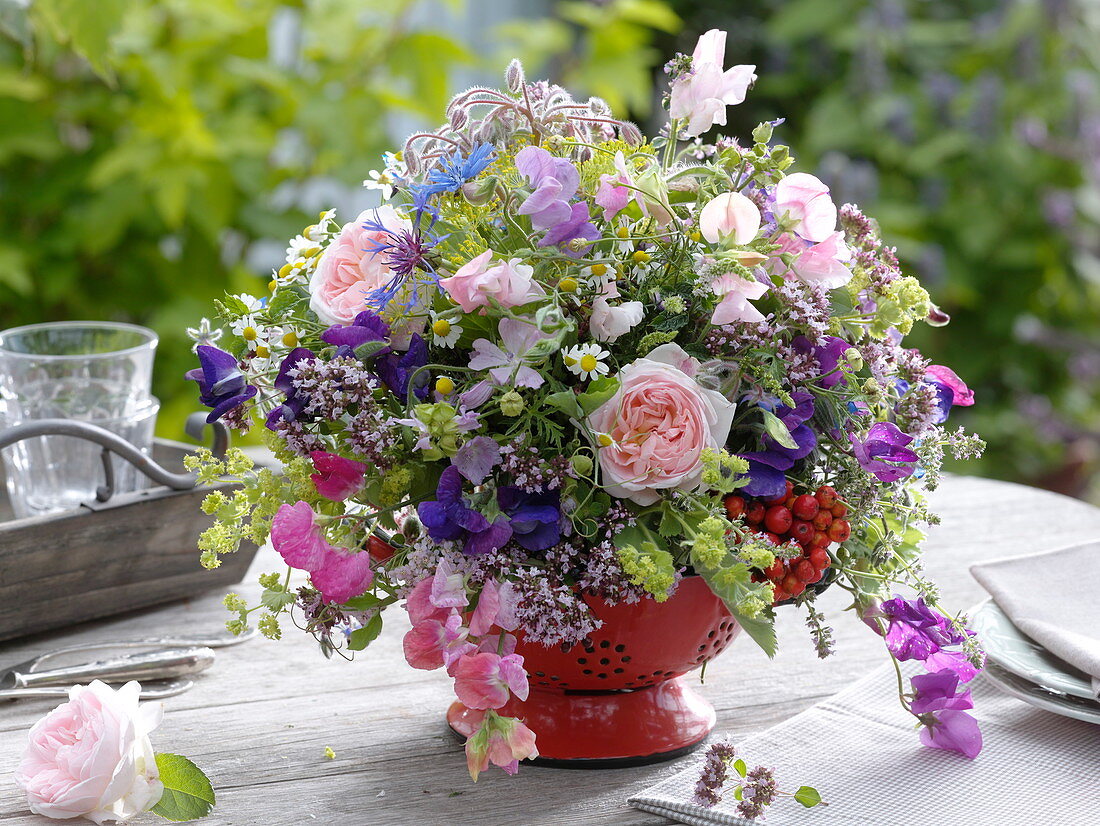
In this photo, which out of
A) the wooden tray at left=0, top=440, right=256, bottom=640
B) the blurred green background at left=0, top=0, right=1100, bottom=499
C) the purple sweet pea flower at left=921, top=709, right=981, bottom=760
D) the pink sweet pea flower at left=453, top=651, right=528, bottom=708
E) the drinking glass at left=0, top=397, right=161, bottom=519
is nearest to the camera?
the pink sweet pea flower at left=453, top=651, right=528, bottom=708

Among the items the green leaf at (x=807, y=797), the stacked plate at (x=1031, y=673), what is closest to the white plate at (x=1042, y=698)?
the stacked plate at (x=1031, y=673)

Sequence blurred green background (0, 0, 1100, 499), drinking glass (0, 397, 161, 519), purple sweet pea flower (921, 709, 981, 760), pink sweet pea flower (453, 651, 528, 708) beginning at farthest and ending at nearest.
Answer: blurred green background (0, 0, 1100, 499)
drinking glass (0, 397, 161, 519)
purple sweet pea flower (921, 709, 981, 760)
pink sweet pea flower (453, 651, 528, 708)

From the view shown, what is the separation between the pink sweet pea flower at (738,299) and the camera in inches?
27.1

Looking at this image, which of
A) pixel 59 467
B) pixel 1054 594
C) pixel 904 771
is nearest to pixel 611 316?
pixel 904 771

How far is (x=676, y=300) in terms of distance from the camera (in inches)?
27.8

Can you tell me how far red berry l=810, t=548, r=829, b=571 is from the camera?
2.38 feet

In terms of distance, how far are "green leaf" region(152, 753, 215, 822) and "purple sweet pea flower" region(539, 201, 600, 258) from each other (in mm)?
394

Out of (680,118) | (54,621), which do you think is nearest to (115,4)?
(54,621)

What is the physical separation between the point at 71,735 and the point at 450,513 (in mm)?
296

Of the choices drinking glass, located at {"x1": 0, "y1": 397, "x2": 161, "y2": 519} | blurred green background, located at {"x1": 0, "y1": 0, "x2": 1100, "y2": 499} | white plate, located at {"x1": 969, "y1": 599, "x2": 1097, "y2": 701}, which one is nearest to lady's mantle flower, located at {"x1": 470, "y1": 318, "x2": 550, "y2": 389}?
white plate, located at {"x1": 969, "y1": 599, "x2": 1097, "y2": 701}

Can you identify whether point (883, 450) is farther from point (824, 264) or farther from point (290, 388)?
point (290, 388)

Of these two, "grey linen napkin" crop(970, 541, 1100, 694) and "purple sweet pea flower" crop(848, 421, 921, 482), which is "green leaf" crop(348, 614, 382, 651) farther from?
"grey linen napkin" crop(970, 541, 1100, 694)

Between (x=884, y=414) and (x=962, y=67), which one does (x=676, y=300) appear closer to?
(x=884, y=414)

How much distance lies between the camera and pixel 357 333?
718 mm
